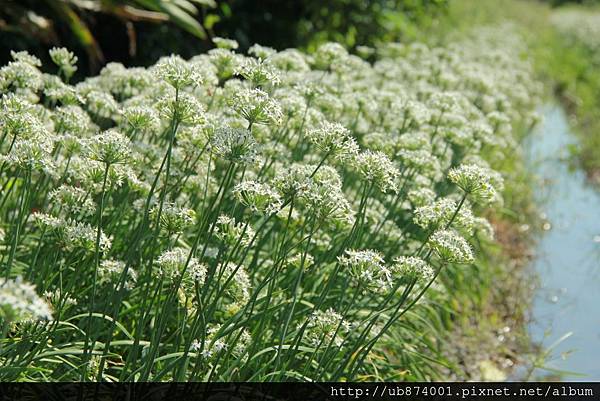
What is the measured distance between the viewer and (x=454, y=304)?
496cm

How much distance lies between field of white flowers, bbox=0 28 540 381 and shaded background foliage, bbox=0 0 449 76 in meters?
2.39

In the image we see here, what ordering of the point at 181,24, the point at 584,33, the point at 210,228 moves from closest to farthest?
the point at 210,228, the point at 181,24, the point at 584,33

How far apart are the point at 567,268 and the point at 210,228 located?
445 cm

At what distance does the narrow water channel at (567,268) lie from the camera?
A: 5.20m

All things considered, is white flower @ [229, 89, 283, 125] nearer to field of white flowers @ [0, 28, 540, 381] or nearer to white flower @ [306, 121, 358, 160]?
field of white flowers @ [0, 28, 540, 381]

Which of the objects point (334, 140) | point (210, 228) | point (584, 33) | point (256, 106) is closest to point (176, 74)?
point (256, 106)

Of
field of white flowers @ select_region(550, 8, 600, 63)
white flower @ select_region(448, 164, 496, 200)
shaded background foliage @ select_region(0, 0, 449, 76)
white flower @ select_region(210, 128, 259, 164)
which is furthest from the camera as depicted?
field of white flowers @ select_region(550, 8, 600, 63)

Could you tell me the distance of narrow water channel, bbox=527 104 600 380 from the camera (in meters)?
5.20

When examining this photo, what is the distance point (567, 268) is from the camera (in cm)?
661

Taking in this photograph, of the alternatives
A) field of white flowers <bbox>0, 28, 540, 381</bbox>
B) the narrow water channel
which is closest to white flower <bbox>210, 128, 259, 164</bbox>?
field of white flowers <bbox>0, 28, 540, 381</bbox>

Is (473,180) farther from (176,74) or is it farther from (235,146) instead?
(176,74)

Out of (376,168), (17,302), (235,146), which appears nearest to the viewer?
(17,302)

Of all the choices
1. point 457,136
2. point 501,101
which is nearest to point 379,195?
point 457,136

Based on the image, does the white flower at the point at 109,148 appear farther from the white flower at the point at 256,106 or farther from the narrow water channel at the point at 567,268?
the narrow water channel at the point at 567,268
